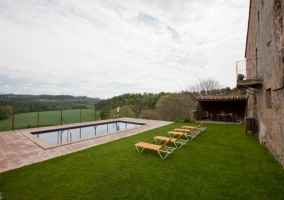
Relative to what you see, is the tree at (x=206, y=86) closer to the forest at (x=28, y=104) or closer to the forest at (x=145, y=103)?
the forest at (x=145, y=103)

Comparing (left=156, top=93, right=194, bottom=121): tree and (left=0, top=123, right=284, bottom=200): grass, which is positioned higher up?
(left=156, top=93, right=194, bottom=121): tree

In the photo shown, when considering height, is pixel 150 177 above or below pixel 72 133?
above

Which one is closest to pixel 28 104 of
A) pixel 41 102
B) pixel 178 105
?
pixel 41 102

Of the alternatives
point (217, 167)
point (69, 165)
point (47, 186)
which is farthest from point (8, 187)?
point (217, 167)

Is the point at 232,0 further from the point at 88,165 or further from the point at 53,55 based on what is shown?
the point at 53,55

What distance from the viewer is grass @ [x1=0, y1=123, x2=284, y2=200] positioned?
299 centimetres

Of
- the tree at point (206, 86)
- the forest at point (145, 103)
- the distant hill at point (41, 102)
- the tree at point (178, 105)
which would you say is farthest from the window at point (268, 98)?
the tree at point (206, 86)

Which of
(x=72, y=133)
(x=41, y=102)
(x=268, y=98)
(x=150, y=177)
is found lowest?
(x=72, y=133)

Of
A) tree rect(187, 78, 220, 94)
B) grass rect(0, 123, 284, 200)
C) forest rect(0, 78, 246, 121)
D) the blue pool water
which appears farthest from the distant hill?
tree rect(187, 78, 220, 94)

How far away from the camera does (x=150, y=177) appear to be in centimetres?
367

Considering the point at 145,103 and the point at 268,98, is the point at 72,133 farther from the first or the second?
the point at 145,103

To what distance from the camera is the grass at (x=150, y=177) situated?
118 inches

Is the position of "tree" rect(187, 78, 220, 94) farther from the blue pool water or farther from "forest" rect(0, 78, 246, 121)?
the blue pool water

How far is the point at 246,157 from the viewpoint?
501 centimetres
